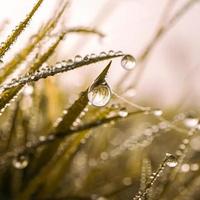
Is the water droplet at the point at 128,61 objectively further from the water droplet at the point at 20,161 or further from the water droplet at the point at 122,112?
the water droplet at the point at 20,161

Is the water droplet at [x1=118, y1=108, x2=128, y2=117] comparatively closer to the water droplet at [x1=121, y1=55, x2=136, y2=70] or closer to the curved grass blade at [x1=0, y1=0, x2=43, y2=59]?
the water droplet at [x1=121, y1=55, x2=136, y2=70]

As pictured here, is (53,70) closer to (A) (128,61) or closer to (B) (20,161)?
Answer: (A) (128,61)

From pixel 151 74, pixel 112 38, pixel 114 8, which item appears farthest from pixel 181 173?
pixel 151 74

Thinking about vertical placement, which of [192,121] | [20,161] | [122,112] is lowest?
[20,161]

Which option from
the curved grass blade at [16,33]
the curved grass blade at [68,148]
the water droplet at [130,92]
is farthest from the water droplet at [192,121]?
the curved grass blade at [16,33]

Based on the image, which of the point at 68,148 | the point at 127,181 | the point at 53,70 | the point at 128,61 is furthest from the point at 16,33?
the point at 127,181

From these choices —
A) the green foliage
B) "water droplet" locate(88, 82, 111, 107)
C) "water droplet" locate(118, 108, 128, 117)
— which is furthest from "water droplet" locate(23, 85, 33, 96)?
"water droplet" locate(88, 82, 111, 107)
